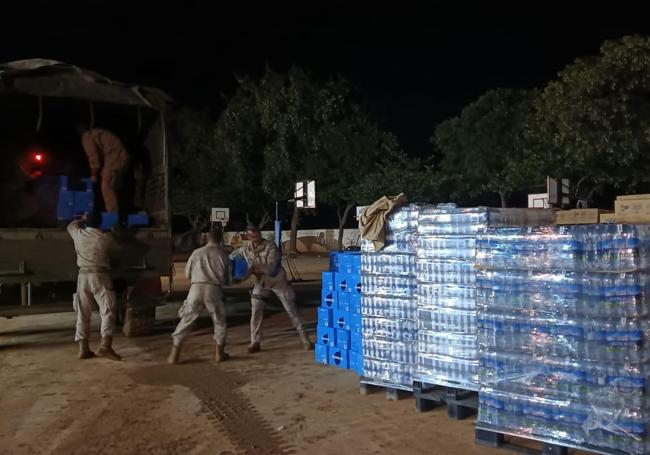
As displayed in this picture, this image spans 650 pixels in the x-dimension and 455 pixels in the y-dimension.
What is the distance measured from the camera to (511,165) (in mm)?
23359

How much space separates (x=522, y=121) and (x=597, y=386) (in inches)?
824

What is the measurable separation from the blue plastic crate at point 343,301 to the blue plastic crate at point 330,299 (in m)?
0.08

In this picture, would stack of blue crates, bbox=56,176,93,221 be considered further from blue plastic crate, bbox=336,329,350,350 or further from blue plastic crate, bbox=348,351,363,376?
blue plastic crate, bbox=348,351,363,376

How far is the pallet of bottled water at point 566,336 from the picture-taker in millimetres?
4387

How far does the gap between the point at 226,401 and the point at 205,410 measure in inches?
13.0

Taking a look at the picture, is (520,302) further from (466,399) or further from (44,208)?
(44,208)

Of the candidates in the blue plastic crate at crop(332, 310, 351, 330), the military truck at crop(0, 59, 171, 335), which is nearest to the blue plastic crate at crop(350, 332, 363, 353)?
the blue plastic crate at crop(332, 310, 351, 330)

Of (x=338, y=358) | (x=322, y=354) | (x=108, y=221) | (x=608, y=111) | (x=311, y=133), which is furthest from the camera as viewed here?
(x=311, y=133)

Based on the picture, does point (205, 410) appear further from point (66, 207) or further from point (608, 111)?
point (608, 111)

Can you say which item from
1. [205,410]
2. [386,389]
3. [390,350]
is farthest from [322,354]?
[205,410]

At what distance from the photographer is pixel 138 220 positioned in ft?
36.3

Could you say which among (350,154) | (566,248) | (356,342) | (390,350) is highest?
(350,154)

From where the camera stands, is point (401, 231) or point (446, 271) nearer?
point (446, 271)

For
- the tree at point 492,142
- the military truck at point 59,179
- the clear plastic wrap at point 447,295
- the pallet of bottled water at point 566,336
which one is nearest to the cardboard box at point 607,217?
the clear plastic wrap at point 447,295
